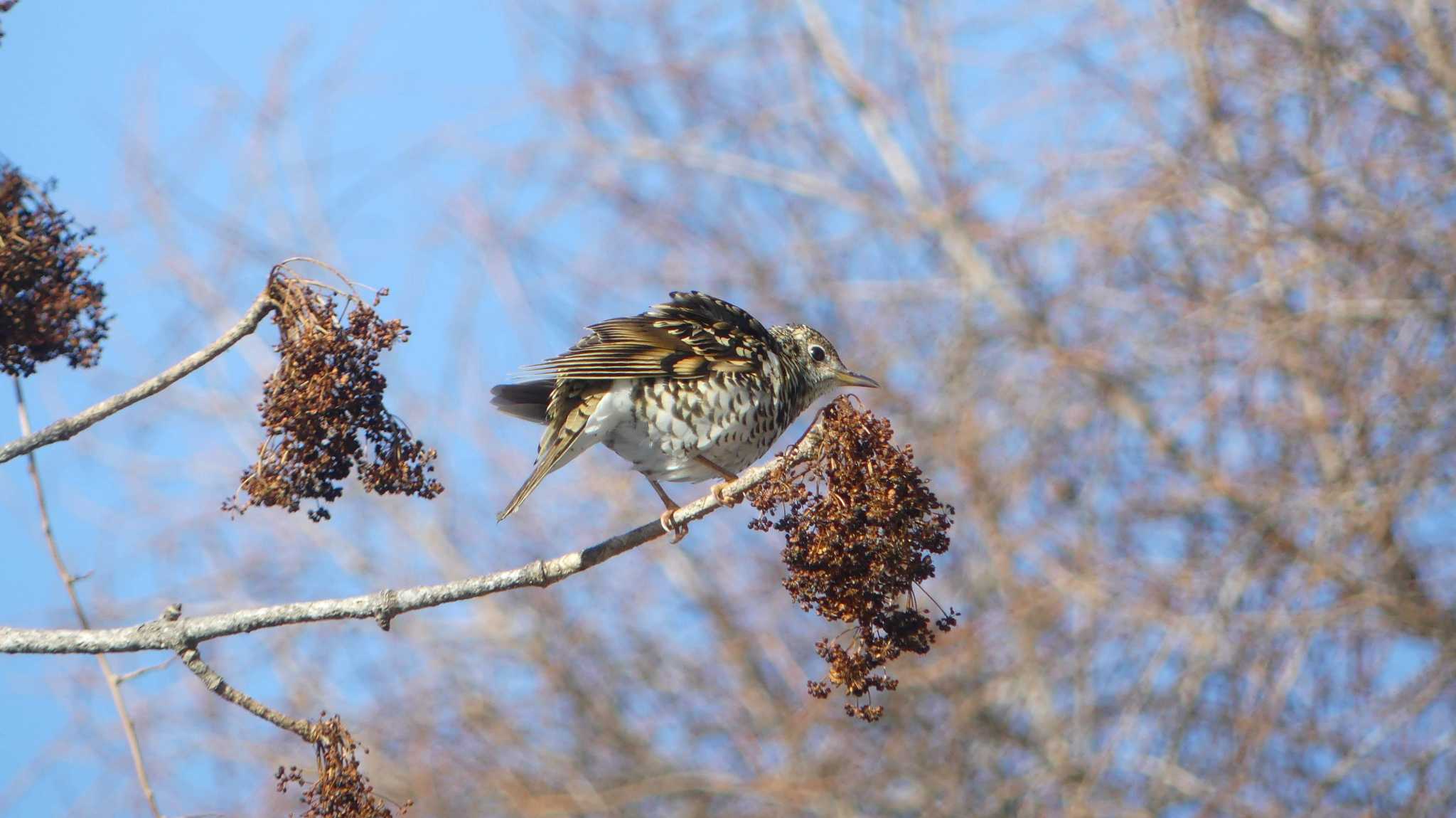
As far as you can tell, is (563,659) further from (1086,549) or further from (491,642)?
(1086,549)

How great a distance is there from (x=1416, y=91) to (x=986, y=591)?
4.36m

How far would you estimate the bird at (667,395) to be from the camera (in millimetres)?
4676

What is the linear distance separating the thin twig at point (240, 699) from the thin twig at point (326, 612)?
0.04 meters

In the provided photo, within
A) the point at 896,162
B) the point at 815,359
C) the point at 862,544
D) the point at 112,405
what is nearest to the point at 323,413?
the point at 112,405

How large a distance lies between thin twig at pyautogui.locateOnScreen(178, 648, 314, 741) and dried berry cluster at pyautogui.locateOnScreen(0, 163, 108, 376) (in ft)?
2.78

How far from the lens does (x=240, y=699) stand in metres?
2.91

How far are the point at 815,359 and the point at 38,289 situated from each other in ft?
9.99

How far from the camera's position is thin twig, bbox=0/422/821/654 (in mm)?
2902

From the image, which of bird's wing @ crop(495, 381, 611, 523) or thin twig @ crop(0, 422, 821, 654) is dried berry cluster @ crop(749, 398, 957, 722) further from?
bird's wing @ crop(495, 381, 611, 523)

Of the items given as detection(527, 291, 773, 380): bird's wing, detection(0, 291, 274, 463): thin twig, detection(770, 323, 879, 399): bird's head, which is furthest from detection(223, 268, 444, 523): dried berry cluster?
detection(770, 323, 879, 399): bird's head

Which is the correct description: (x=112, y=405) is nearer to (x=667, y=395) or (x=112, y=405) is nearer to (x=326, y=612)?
(x=326, y=612)

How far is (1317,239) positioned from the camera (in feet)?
26.8

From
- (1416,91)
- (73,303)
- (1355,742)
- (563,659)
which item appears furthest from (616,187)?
(73,303)

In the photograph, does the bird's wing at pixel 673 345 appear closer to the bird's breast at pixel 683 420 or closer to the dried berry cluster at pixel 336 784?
the bird's breast at pixel 683 420
